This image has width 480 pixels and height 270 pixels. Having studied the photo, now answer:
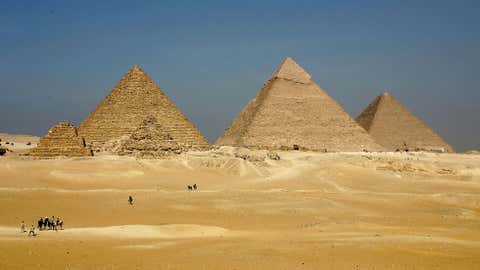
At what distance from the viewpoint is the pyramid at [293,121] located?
5200cm

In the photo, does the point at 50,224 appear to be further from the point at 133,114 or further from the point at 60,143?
the point at 133,114

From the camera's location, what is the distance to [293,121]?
53.4 m

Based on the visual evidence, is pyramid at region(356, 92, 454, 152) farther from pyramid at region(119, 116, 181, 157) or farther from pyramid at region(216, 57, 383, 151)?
pyramid at region(119, 116, 181, 157)

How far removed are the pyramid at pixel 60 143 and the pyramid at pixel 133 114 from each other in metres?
5.79

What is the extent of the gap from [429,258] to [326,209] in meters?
10.2

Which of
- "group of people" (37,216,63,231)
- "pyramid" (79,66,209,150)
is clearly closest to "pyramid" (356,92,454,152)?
"pyramid" (79,66,209,150)

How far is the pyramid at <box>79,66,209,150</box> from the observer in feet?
130

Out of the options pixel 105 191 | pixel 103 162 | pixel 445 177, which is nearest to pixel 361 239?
pixel 105 191

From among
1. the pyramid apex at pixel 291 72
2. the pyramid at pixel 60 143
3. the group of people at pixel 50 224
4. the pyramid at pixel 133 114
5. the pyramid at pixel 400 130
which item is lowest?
the group of people at pixel 50 224

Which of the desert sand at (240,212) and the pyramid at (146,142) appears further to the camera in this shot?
the pyramid at (146,142)

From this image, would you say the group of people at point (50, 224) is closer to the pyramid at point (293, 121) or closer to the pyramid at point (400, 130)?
the pyramid at point (293, 121)

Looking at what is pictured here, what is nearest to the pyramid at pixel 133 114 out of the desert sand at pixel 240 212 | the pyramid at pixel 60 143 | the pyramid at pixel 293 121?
the desert sand at pixel 240 212

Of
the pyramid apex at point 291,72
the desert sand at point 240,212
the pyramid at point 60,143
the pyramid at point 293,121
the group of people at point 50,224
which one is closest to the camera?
the desert sand at point 240,212

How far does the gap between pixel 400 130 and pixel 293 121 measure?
13334mm
